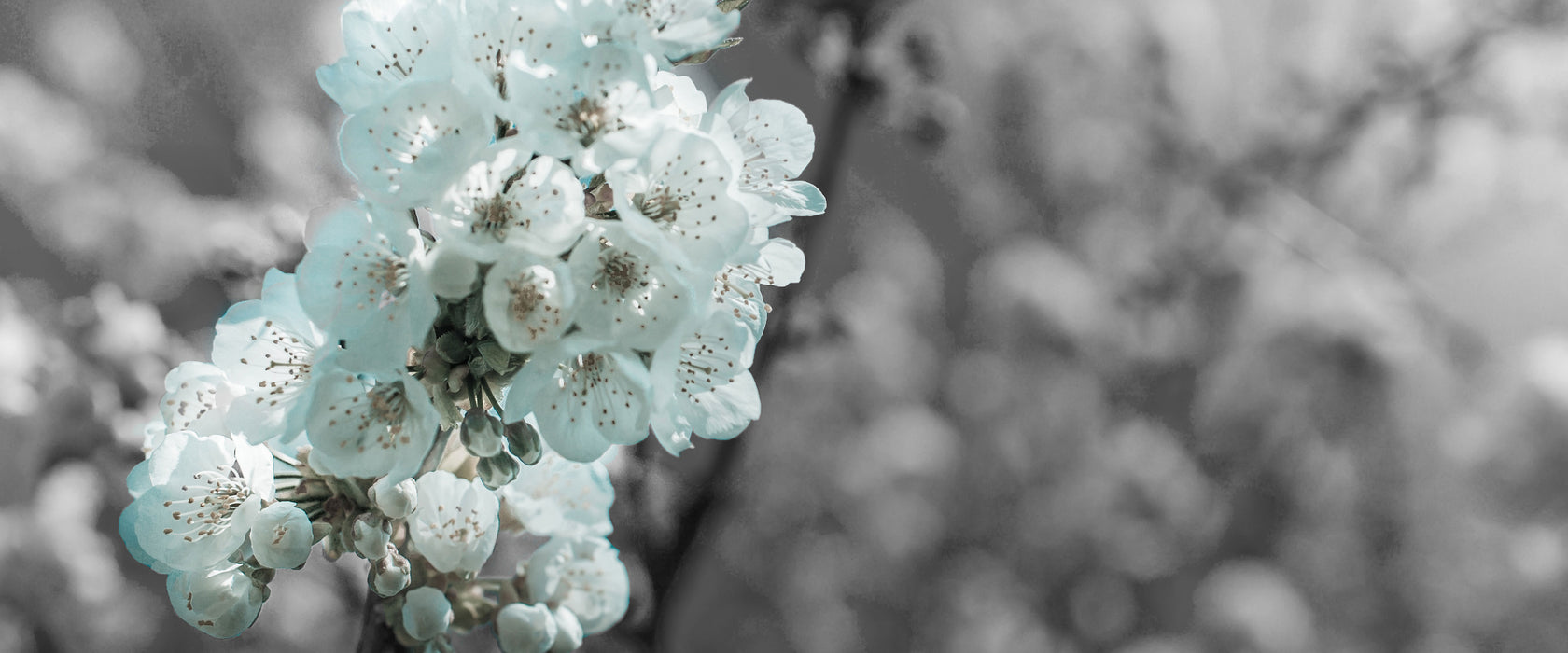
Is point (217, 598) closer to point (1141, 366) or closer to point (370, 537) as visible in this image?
point (370, 537)

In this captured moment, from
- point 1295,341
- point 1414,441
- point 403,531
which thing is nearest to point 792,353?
point 403,531

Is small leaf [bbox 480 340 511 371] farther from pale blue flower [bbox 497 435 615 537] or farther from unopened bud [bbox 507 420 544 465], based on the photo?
pale blue flower [bbox 497 435 615 537]

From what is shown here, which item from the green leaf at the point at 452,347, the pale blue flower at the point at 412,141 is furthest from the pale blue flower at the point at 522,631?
the pale blue flower at the point at 412,141

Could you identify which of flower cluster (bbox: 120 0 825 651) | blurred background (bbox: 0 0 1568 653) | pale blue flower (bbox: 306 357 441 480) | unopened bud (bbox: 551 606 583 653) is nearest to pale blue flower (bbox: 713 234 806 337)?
flower cluster (bbox: 120 0 825 651)

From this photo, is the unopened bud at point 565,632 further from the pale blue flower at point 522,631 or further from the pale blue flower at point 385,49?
the pale blue flower at point 385,49

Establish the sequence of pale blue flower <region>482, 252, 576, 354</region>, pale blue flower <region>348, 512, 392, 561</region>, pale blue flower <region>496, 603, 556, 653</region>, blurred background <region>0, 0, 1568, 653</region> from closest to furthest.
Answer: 1. pale blue flower <region>482, 252, 576, 354</region>
2. pale blue flower <region>348, 512, 392, 561</region>
3. pale blue flower <region>496, 603, 556, 653</region>
4. blurred background <region>0, 0, 1568, 653</region>
